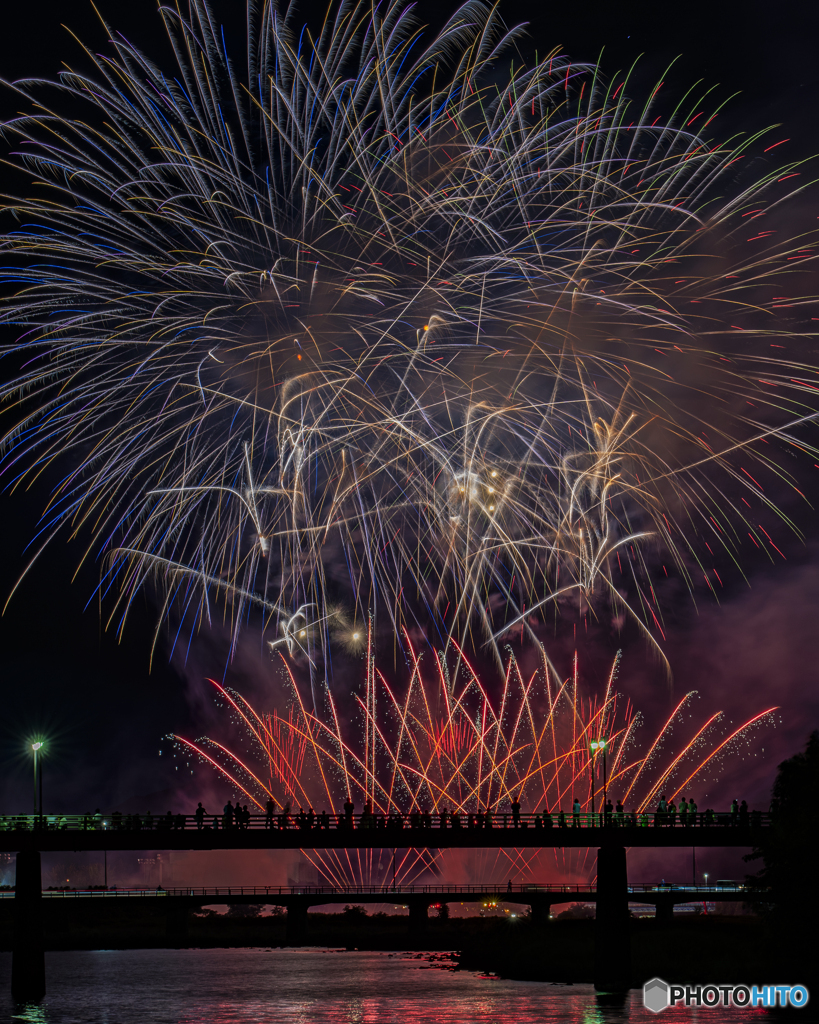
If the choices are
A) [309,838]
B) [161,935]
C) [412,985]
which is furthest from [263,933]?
[309,838]

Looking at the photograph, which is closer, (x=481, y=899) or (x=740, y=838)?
(x=740, y=838)

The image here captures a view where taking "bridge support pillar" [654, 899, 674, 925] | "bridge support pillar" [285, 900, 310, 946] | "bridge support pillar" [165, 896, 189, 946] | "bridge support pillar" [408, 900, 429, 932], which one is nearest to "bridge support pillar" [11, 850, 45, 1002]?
"bridge support pillar" [165, 896, 189, 946]

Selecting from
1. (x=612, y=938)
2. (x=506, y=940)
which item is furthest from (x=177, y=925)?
(x=612, y=938)

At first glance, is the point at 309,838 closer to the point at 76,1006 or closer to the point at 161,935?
the point at 76,1006

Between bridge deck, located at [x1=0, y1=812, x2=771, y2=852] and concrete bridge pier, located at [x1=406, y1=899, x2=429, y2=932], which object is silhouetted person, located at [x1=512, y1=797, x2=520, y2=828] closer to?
bridge deck, located at [x1=0, y1=812, x2=771, y2=852]

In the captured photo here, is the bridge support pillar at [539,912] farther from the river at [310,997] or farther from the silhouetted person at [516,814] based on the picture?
the silhouetted person at [516,814]

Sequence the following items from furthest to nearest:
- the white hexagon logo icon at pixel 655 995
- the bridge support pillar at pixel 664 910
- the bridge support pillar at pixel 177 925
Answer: the bridge support pillar at pixel 177 925 → the bridge support pillar at pixel 664 910 → the white hexagon logo icon at pixel 655 995

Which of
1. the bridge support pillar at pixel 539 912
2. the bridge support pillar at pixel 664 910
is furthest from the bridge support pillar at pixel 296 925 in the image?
the bridge support pillar at pixel 664 910
